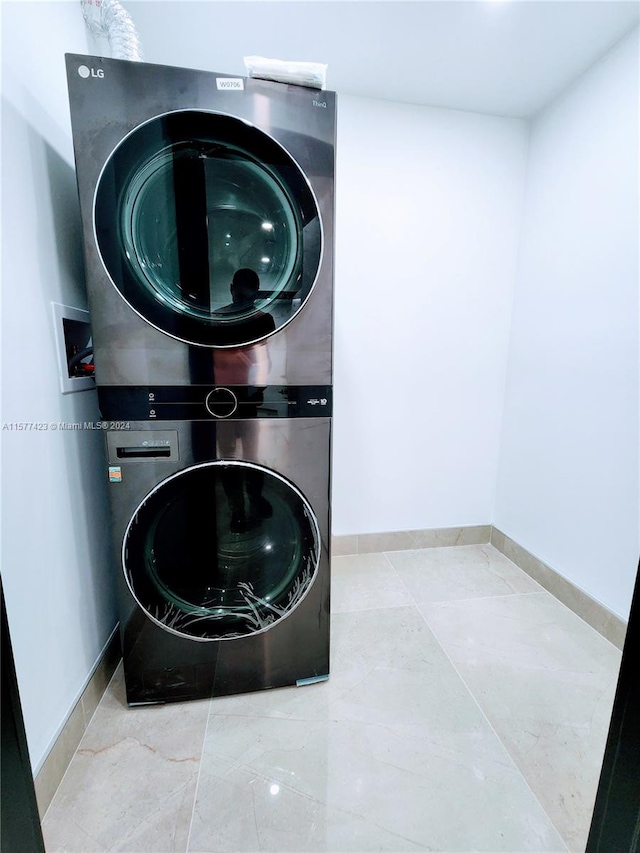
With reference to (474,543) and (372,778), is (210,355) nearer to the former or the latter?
(372,778)

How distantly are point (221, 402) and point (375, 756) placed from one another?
112 centimetres

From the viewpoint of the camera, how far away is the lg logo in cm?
85

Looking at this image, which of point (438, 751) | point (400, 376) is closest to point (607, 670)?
point (438, 751)

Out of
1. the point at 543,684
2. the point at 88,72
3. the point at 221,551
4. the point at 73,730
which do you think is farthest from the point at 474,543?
the point at 88,72

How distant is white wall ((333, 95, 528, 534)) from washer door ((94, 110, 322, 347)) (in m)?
0.85

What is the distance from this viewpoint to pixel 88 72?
2.81ft

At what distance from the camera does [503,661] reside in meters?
1.37

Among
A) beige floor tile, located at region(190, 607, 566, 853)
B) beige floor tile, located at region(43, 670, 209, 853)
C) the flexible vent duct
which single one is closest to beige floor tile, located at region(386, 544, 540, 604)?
beige floor tile, located at region(190, 607, 566, 853)

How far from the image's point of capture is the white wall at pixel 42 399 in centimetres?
82

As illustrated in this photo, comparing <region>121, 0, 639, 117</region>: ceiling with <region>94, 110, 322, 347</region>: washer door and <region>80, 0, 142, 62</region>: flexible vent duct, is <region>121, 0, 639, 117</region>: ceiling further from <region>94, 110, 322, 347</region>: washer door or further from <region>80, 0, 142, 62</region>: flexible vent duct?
<region>94, 110, 322, 347</region>: washer door

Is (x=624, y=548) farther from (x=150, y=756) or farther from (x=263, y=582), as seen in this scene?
(x=150, y=756)

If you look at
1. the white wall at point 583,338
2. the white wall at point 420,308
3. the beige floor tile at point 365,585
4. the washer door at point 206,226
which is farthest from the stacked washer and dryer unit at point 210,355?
the white wall at point 583,338

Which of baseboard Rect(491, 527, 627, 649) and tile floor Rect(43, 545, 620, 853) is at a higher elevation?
baseboard Rect(491, 527, 627, 649)

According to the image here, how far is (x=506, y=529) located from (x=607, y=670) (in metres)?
0.84
